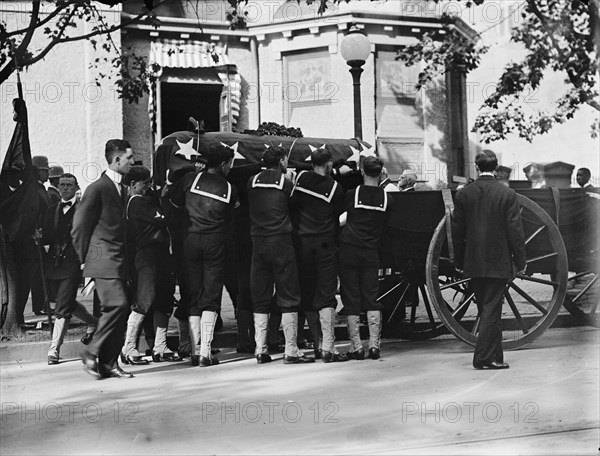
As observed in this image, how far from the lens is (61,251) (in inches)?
358

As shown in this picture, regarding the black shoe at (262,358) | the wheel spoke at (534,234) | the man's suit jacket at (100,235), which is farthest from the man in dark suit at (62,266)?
the wheel spoke at (534,234)

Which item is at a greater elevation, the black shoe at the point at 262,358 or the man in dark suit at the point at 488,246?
the man in dark suit at the point at 488,246

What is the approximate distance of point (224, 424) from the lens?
6.14 m

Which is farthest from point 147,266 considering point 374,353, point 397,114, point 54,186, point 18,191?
point 397,114

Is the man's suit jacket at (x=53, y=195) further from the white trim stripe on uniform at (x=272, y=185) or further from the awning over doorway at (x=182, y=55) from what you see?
the awning over doorway at (x=182, y=55)

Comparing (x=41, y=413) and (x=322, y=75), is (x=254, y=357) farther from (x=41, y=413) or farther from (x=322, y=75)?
(x=322, y=75)

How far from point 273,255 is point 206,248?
608mm

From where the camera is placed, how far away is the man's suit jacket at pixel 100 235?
790 cm

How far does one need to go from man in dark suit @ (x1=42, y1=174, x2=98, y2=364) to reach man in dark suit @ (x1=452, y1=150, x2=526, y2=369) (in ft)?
11.8

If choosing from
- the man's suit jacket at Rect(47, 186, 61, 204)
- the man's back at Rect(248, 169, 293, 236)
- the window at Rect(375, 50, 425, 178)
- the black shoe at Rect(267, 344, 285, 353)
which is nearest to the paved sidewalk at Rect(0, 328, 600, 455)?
the black shoe at Rect(267, 344, 285, 353)

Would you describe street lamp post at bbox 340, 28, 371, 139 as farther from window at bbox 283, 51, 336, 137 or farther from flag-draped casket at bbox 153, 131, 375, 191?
window at bbox 283, 51, 336, 137

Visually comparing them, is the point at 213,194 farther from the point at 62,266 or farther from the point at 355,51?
the point at 355,51

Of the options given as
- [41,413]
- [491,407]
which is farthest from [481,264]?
[41,413]

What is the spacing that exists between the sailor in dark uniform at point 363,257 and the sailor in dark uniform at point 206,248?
1.11 metres
